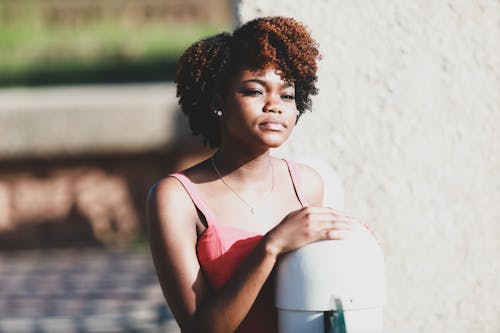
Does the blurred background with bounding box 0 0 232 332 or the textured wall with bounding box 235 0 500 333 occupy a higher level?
the blurred background with bounding box 0 0 232 332

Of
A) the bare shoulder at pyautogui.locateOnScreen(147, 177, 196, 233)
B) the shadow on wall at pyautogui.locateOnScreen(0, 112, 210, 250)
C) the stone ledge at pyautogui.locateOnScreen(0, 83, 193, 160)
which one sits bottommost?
the bare shoulder at pyautogui.locateOnScreen(147, 177, 196, 233)

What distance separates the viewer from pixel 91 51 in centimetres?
843

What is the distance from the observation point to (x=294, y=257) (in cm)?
183

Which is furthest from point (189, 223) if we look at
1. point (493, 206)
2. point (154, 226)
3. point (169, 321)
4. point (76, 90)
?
point (76, 90)

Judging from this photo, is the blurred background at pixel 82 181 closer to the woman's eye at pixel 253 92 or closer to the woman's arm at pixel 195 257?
the woman's arm at pixel 195 257

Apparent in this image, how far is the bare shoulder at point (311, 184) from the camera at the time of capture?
87.2 inches

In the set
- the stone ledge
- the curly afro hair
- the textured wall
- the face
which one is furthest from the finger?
the stone ledge

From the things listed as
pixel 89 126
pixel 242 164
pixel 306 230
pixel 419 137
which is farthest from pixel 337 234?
pixel 89 126

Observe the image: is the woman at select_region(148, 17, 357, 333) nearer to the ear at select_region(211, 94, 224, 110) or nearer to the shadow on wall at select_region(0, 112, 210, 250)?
the ear at select_region(211, 94, 224, 110)

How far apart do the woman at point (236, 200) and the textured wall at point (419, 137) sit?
470 millimetres

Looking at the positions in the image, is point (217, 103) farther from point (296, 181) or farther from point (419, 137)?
point (419, 137)

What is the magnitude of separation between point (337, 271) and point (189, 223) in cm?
35

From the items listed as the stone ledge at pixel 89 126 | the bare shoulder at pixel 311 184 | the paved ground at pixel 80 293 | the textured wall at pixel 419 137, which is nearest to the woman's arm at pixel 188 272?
the bare shoulder at pixel 311 184

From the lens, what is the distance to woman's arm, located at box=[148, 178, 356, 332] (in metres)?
1.83
